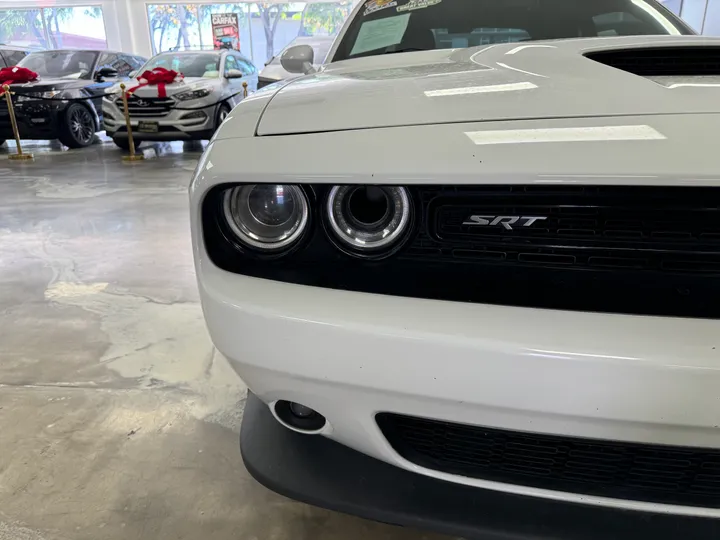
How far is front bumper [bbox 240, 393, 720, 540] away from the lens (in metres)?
0.87

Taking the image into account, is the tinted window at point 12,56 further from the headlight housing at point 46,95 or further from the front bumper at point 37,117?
the headlight housing at point 46,95

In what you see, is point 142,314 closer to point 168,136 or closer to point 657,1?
point 657,1

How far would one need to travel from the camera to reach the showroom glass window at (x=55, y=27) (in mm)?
15008

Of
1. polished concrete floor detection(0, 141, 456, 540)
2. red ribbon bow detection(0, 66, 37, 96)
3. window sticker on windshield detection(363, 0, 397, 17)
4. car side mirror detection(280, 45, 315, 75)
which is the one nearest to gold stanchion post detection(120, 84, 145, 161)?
red ribbon bow detection(0, 66, 37, 96)

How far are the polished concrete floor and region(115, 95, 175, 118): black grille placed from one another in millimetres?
3649

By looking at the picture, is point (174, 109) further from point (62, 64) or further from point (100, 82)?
point (62, 64)

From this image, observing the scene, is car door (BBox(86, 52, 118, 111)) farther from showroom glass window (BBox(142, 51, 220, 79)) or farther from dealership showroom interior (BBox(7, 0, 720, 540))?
dealership showroom interior (BBox(7, 0, 720, 540))

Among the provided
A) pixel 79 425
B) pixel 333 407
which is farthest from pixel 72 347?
pixel 333 407

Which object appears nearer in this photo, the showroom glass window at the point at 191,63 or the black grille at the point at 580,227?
the black grille at the point at 580,227

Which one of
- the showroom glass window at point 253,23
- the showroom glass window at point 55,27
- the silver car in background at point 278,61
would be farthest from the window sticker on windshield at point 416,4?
the showroom glass window at point 55,27

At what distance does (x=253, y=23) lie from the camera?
14570 mm

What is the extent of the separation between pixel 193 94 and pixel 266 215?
6314mm

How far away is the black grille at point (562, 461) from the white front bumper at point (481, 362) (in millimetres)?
21

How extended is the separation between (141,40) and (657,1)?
15673 millimetres
